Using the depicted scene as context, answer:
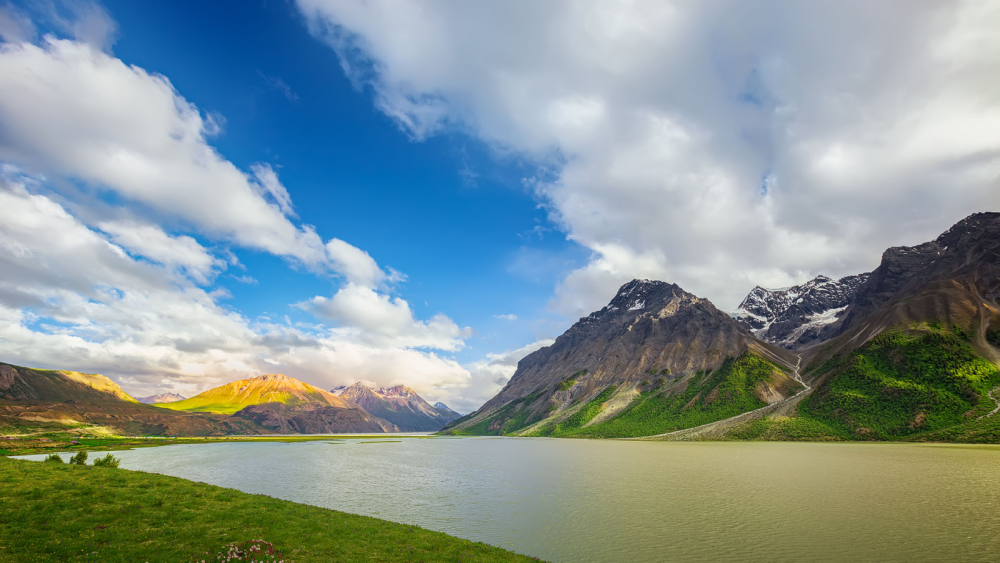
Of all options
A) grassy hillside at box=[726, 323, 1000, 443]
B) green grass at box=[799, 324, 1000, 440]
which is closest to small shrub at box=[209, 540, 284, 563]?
grassy hillside at box=[726, 323, 1000, 443]

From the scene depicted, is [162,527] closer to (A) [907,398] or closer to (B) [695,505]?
(B) [695,505]

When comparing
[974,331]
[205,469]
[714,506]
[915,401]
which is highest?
[974,331]

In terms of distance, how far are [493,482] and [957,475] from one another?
69892 millimetres

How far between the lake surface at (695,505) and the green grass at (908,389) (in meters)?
87.7

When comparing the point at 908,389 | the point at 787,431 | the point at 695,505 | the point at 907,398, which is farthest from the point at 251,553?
the point at 908,389

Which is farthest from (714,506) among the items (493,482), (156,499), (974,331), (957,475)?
(974,331)

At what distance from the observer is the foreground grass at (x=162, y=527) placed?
75.9 feet

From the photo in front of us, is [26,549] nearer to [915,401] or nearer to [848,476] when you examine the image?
[848,476]

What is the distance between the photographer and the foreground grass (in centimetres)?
2314

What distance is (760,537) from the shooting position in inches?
1356

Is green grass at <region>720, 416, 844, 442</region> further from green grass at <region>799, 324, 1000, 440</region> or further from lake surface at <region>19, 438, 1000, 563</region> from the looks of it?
lake surface at <region>19, 438, 1000, 563</region>

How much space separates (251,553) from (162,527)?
780cm

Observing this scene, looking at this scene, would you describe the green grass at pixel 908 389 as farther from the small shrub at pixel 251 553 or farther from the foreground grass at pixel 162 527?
the small shrub at pixel 251 553

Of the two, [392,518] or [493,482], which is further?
[493,482]
